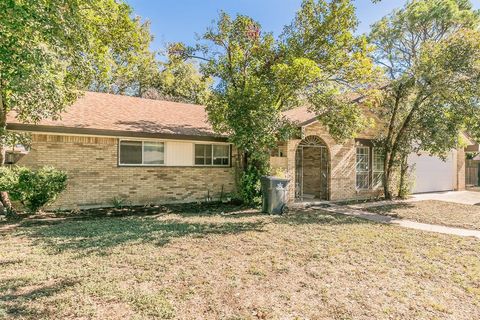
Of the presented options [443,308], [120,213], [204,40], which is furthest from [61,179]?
[443,308]

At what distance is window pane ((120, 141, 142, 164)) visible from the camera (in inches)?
453

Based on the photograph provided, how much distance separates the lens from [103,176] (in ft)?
36.3

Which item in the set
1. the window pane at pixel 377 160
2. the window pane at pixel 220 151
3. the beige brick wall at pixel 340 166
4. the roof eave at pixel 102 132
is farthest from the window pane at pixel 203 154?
the window pane at pixel 377 160

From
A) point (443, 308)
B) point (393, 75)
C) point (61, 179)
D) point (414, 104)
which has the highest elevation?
point (393, 75)

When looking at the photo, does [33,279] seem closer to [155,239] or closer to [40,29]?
[155,239]

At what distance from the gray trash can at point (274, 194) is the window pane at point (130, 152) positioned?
4.91 m

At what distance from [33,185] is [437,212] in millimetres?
13168

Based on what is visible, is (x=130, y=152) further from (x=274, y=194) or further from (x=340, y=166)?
(x=340, y=166)

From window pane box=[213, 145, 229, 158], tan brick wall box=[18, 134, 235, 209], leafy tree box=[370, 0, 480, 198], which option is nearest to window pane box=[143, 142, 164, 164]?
tan brick wall box=[18, 134, 235, 209]

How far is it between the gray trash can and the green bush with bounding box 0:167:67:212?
635cm

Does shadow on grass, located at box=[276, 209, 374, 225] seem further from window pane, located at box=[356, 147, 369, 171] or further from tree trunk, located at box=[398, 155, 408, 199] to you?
tree trunk, located at box=[398, 155, 408, 199]

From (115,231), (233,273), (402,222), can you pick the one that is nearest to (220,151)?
(115,231)

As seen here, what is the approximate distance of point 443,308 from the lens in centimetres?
409

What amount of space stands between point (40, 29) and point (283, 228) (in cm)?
710
